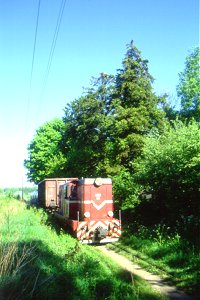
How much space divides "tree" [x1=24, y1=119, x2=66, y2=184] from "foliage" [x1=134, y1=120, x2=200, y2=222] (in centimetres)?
2841

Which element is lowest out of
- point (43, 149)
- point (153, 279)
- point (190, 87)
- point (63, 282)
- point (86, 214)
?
point (153, 279)

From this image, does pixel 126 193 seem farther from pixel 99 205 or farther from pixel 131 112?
pixel 131 112

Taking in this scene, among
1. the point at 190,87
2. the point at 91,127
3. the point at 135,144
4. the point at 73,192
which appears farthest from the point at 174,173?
the point at 190,87

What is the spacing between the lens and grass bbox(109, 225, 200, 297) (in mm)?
8641

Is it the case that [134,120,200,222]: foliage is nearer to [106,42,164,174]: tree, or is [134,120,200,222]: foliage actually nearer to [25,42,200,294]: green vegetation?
[25,42,200,294]: green vegetation

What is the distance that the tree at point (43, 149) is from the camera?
4519cm

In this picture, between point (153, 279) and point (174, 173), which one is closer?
point (153, 279)

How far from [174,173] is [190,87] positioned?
Result: 22151 mm

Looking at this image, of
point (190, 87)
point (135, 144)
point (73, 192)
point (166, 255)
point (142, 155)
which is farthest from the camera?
point (190, 87)

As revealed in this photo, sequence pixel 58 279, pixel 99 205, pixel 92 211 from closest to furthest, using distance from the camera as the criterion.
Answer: pixel 58 279, pixel 92 211, pixel 99 205

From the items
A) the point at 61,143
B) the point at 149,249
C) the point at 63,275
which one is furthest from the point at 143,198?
the point at 61,143

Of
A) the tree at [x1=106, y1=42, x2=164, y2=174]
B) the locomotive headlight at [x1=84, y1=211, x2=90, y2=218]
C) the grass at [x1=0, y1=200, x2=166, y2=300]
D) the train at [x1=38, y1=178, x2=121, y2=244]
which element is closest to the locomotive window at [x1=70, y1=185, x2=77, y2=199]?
the train at [x1=38, y1=178, x2=121, y2=244]

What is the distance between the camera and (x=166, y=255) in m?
10.6

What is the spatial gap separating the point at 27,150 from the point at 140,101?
2697 centimetres
